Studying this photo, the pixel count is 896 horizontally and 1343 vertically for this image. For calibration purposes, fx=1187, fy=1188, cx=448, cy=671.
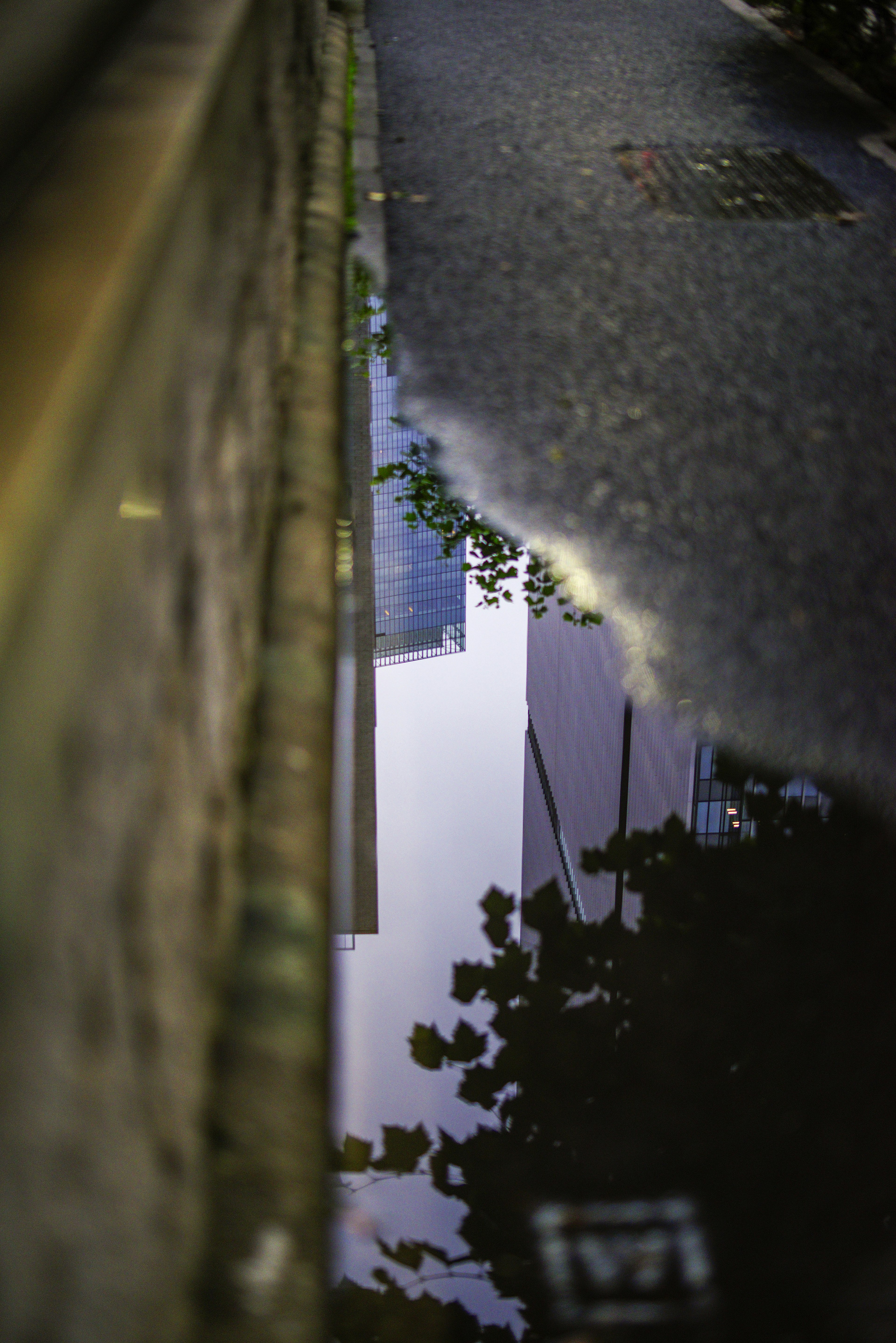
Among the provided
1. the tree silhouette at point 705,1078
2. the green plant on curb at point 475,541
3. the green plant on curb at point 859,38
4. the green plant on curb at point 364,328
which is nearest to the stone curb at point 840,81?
the green plant on curb at point 859,38

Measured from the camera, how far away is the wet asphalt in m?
2.92

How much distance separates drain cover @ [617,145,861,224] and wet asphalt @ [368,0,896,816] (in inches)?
4.4

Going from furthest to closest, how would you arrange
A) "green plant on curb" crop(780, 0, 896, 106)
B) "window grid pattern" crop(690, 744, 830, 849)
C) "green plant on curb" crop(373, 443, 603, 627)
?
"green plant on curb" crop(780, 0, 896, 106)
"green plant on curb" crop(373, 443, 603, 627)
"window grid pattern" crop(690, 744, 830, 849)

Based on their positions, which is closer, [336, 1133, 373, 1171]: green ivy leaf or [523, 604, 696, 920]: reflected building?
[336, 1133, 373, 1171]: green ivy leaf

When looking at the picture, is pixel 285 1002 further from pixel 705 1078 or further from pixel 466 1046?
pixel 705 1078

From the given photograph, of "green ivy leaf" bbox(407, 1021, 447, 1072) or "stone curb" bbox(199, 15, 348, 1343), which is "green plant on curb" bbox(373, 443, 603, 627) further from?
"green ivy leaf" bbox(407, 1021, 447, 1072)

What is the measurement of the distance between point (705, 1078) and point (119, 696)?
4.05 feet

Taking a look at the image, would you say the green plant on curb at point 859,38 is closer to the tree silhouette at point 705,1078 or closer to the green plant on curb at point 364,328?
the green plant on curb at point 364,328

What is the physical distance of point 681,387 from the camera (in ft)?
13.9

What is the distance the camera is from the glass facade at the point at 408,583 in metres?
3.30

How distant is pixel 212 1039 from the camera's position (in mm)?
1774

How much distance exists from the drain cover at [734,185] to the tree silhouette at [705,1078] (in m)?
4.48

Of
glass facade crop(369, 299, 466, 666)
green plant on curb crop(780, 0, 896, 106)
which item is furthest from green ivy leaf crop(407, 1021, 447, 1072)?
green plant on curb crop(780, 0, 896, 106)

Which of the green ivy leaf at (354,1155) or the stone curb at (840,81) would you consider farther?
the stone curb at (840,81)
